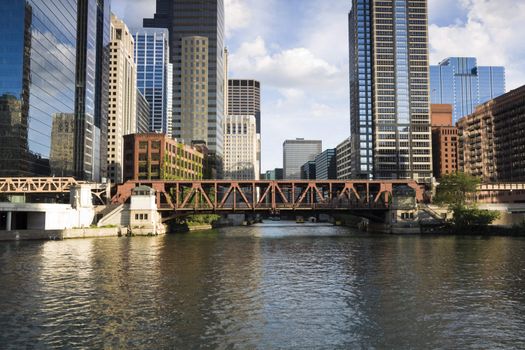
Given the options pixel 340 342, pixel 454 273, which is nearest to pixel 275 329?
pixel 340 342

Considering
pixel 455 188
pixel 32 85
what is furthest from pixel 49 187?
pixel 455 188

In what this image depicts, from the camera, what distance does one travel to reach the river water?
2722 centimetres

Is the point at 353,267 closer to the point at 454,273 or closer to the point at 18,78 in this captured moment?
the point at 454,273

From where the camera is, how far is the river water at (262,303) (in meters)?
27.2

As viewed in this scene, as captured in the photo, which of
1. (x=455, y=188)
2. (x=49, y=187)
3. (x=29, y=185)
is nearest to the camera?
(x=455, y=188)

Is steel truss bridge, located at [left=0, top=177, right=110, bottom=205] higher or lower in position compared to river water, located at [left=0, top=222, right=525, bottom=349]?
higher

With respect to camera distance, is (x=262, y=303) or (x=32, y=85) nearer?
(x=262, y=303)

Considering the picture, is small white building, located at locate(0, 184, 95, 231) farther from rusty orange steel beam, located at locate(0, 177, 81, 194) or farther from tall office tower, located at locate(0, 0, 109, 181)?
tall office tower, located at locate(0, 0, 109, 181)

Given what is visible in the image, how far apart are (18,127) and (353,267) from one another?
137m

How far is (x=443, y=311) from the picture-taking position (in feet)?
110

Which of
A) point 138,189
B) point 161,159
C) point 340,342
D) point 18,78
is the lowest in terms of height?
point 340,342

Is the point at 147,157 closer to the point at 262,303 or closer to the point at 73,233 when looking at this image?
the point at 73,233

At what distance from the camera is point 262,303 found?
36.4m

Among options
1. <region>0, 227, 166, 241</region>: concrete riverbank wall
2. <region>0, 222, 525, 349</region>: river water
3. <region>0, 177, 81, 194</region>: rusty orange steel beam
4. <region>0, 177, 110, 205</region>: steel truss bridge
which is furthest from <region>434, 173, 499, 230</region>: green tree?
<region>0, 177, 81, 194</region>: rusty orange steel beam
